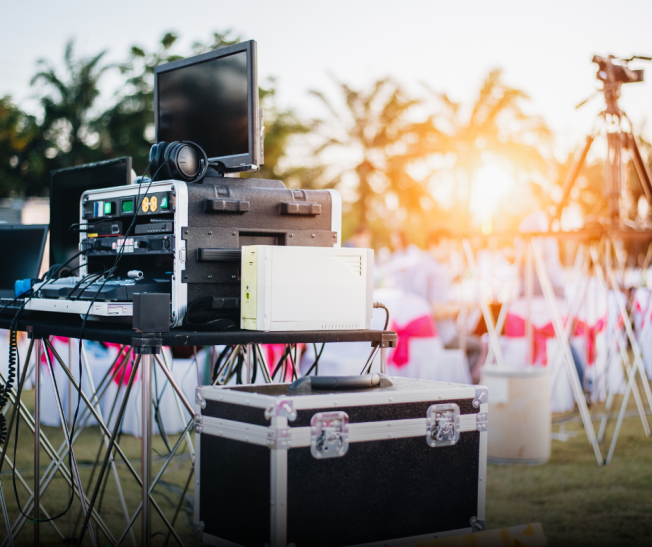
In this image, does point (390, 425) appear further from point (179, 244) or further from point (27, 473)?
point (27, 473)

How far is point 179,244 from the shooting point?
6.70 ft

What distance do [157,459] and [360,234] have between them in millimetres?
4894

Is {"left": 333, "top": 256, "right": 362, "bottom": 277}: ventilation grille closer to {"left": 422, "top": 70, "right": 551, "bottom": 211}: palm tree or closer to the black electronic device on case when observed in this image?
the black electronic device on case

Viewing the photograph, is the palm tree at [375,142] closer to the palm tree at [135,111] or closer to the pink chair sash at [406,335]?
the palm tree at [135,111]

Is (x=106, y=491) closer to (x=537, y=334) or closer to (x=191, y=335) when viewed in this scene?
(x=191, y=335)

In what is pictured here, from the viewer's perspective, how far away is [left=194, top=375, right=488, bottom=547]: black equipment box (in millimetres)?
1696

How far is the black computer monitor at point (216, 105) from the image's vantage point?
7.30ft

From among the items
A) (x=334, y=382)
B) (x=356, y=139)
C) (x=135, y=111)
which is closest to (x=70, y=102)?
(x=135, y=111)

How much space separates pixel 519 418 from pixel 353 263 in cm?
243

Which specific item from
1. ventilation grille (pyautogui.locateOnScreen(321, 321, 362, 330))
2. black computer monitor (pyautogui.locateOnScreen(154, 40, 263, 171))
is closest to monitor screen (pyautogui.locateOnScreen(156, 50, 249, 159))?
black computer monitor (pyautogui.locateOnScreen(154, 40, 263, 171))

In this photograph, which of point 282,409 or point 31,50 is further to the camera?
point 31,50

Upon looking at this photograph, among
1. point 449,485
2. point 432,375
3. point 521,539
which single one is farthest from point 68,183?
point 432,375

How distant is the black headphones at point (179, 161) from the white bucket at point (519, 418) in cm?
256

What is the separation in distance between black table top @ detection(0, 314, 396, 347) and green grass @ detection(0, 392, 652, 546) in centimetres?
104
